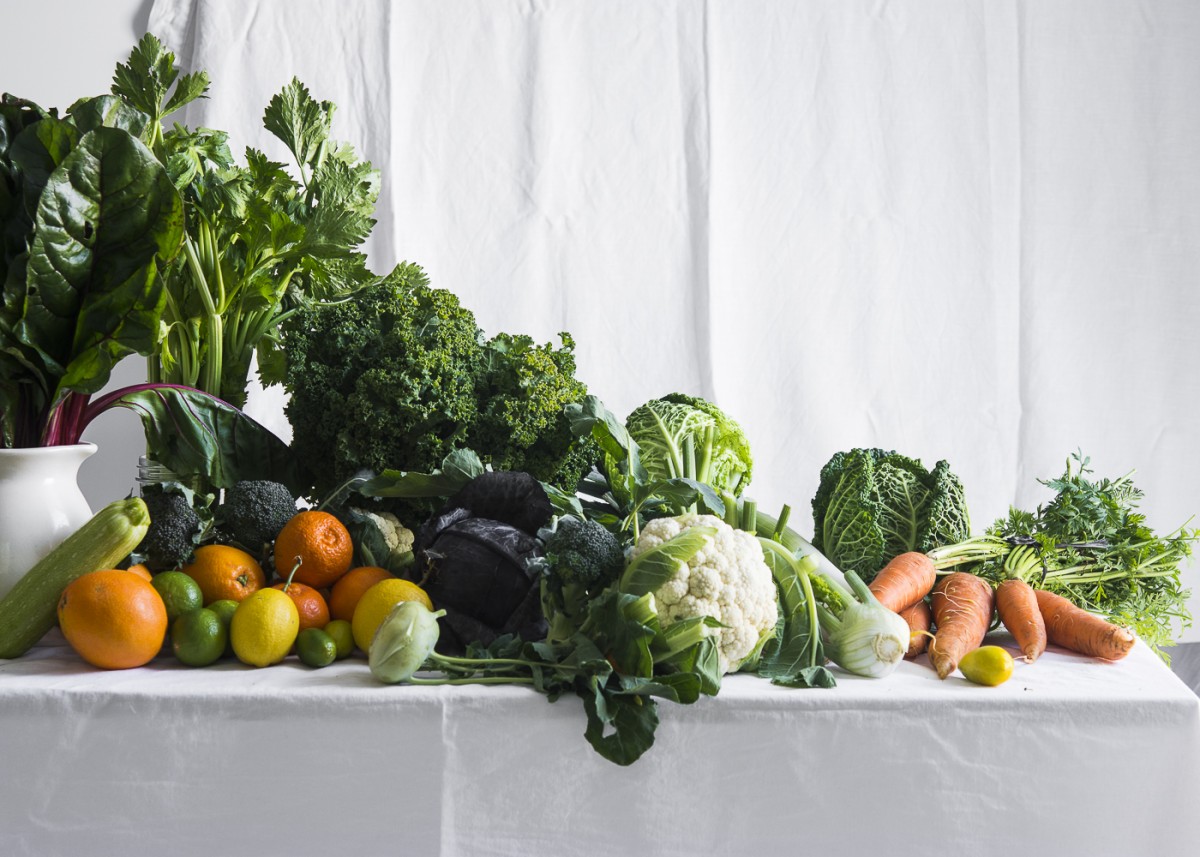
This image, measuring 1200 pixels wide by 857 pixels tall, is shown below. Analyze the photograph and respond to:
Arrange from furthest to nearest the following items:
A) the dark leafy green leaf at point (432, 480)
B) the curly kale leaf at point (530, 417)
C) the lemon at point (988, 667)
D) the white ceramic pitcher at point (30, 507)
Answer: the curly kale leaf at point (530, 417)
the dark leafy green leaf at point (432, 480)
the white ceramic pitcher at point (30, 507)
the lemon at point (988, 667)

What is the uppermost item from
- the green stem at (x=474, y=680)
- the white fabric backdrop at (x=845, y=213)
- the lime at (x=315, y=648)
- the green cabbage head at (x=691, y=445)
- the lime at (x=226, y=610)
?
the white fabric backdrop at (x=845, y=213)

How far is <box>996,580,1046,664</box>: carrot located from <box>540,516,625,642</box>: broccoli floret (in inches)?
24.1

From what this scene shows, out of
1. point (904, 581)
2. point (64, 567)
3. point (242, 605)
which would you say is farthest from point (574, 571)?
point (64, 567)

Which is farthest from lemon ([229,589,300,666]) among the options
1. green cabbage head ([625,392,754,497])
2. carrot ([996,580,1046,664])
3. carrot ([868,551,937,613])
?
carrot ([996,580,1046,664])

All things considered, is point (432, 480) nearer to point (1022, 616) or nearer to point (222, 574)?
point (222, 574)

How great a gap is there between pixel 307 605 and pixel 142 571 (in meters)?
0.23

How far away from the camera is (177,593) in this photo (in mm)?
1343

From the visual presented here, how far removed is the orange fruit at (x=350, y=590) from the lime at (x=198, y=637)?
15 centimetres

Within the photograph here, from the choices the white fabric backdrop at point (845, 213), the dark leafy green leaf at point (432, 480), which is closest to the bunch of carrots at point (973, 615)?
the dark leafy green leaf at point (432, 480)

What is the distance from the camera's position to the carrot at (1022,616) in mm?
1473

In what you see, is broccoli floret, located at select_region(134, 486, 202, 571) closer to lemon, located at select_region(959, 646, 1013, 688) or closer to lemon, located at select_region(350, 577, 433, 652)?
lemon, located at select_region(350, 577, 433, 652)

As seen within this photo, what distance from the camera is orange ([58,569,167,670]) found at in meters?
1.27

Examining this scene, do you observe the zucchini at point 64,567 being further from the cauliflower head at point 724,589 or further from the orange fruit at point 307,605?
the cauliflower head at point 724,589

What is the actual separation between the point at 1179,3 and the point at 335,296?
2.93 meters
